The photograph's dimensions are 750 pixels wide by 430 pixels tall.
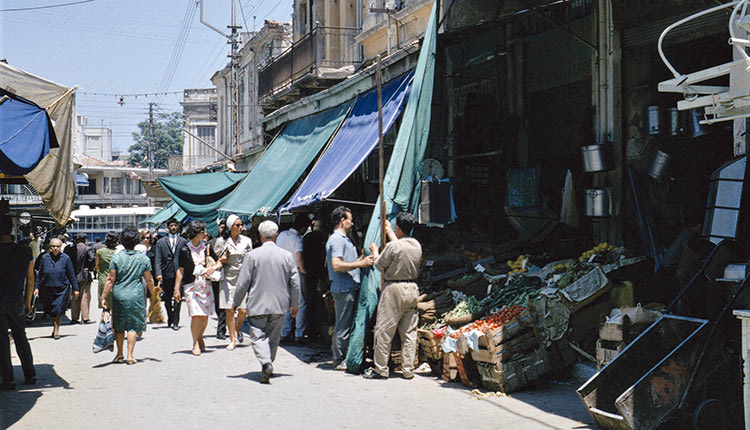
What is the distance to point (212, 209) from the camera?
54.6 ft

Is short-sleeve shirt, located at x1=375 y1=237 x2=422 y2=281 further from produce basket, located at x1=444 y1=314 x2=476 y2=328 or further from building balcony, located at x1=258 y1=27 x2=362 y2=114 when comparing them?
building balcony, located at x1=258 y1=27 x2=362 y2=114

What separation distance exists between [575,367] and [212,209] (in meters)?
10.8

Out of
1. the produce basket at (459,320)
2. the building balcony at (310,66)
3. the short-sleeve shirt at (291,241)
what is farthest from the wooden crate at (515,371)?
the building balcony at (310,66)

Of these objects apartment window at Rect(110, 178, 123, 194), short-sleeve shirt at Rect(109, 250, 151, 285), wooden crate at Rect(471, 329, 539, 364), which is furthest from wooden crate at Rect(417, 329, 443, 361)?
apartment window at Rect(110, 178, 123, 194)

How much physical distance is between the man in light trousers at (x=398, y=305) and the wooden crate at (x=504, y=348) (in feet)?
3.40

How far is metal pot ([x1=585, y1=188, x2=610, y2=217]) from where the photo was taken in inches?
377

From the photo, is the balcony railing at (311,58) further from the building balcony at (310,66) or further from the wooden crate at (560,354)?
the wooden crate at (560,354)

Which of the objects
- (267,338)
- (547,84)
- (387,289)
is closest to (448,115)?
(547,84)

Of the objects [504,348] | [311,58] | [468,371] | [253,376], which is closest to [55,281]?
[253,376]

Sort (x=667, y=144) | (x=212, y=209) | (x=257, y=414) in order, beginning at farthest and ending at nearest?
(x=212, y=209) → (x=667, y=144) → (x=257, y=414)

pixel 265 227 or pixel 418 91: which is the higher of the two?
pixel 418 91

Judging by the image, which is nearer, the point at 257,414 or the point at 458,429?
the point at 458,429

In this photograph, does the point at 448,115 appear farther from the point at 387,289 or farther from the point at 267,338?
the point at 267,338

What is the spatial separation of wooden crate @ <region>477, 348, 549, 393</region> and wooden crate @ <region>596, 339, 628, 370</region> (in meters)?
0.86
